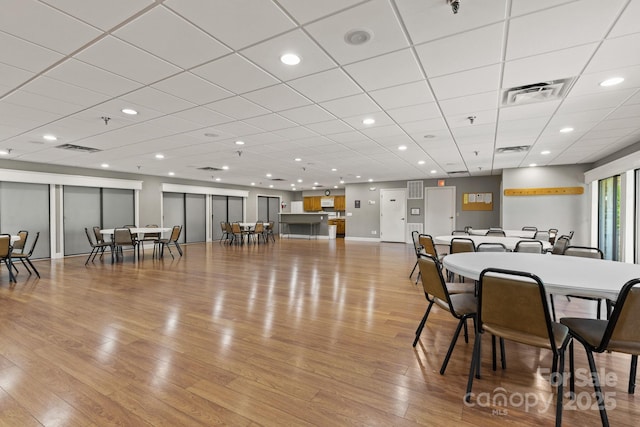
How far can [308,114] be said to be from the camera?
3975 mm

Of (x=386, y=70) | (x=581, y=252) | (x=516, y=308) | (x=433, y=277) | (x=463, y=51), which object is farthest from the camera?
(x=581, y=252)

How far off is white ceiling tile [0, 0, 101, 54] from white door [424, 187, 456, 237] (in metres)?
11.3

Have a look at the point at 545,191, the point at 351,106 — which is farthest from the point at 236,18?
the point at 545,191

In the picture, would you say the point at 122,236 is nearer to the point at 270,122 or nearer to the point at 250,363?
the point at 270,122

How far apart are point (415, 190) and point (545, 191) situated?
435 cm

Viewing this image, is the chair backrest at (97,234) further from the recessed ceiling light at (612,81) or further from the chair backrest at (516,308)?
the recessed ceiling light at (612,81)

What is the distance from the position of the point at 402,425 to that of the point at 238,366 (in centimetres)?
123

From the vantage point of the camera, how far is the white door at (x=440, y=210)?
11.3m

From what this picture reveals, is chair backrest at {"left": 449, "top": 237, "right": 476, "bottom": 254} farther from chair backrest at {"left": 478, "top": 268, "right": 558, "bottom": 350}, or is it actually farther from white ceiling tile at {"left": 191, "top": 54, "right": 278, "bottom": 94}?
white ceiling tile at {"left": 191, "top": 54, "right": 278, "bottom": 94}

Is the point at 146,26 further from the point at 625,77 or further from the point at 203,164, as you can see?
the point at 203,164

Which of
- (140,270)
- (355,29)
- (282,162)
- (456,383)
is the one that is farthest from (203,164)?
(456,383)

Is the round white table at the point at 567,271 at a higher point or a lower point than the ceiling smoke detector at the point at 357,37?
lower

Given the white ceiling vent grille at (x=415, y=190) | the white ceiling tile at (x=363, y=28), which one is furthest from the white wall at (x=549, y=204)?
the white ceiling tile at (x=363, y=28)

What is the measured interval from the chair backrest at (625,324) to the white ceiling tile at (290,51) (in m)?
2.46
